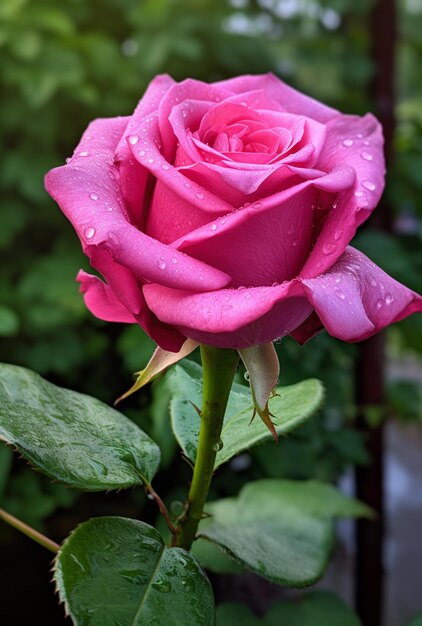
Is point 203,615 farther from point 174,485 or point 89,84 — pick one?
point 89,84

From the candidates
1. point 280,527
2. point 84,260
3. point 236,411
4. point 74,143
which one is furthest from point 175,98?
point 74,143

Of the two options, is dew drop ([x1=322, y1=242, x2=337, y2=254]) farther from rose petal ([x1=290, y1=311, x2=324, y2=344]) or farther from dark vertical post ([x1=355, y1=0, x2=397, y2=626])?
dark vertical post ([x1=355, y1=0, x2=397, y2=626])

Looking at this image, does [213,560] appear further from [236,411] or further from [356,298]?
[356,298]

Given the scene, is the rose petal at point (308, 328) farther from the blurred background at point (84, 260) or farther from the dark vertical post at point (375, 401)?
the dark vertical post at point (375, 401)

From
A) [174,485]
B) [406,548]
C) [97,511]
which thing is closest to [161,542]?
[174,485]

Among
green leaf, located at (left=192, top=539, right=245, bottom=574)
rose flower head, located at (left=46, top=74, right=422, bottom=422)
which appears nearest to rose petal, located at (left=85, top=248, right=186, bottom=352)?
rose flower head, located at (left=46, top=74, right=422, bottom=422)
